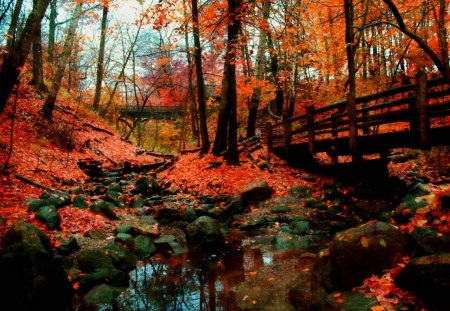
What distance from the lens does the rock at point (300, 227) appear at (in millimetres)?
7233

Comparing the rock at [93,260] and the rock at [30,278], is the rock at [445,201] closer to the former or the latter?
the rock at [93,260]

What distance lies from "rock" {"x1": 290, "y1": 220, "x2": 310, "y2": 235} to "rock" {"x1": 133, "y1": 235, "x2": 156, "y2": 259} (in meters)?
3.10

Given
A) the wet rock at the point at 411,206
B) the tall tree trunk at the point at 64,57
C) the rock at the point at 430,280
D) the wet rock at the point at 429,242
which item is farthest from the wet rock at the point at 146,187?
the rock at the point at 430,280

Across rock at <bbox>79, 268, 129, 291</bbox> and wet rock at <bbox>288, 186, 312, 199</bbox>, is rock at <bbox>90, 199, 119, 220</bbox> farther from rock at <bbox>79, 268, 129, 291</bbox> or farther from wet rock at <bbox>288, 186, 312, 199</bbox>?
wet rock at <bbox>288, 186, 312, 199</bbox>

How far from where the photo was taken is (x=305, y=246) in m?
6.45

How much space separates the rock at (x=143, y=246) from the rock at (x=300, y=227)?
310 cm

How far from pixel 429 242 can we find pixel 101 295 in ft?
14.4

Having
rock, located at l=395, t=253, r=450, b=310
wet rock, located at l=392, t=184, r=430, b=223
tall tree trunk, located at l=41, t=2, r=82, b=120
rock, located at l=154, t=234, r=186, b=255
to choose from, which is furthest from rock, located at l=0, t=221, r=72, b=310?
tall tree trunk, located at l=41, t=2, r=82, b=120

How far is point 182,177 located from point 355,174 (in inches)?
238

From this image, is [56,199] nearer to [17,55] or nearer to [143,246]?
[143,246]

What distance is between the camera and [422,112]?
684 cm

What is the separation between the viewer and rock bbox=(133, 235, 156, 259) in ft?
20.9

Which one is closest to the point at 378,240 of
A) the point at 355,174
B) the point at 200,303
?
the point at 200,303

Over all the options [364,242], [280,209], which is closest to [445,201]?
[364,242]
